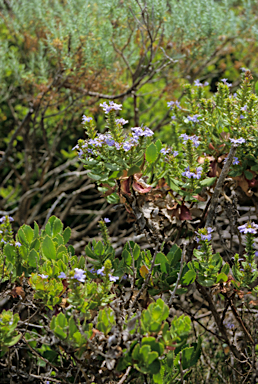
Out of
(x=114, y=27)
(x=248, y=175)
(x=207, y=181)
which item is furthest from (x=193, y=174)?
(x=114, y=27)

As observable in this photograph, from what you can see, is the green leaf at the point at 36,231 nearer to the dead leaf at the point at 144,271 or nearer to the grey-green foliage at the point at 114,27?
the dead leaf at the point at 144,271

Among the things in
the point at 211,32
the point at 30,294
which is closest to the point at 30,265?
the point at 30,294

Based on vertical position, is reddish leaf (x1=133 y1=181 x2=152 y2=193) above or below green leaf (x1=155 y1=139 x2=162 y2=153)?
below

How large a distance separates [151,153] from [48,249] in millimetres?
644

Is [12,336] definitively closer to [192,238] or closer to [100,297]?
[100,297]

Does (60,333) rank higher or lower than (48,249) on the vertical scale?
lower

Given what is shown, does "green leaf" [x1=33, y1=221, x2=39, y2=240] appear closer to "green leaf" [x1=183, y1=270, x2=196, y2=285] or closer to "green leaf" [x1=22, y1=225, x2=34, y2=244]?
"green leaf" [x1=22, y1=225, x2=34, y2=244]

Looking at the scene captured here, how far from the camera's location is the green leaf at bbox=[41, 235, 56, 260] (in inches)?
66.8

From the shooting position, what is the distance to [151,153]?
168cm

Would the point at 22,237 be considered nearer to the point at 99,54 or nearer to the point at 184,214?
the point at 184,214

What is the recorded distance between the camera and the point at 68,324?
140cm

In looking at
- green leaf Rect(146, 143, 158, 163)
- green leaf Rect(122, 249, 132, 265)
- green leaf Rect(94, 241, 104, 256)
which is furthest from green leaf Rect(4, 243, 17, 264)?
green leaf Rect(146, 143, 158, 163)

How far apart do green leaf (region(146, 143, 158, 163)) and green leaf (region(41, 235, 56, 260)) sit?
0.59 metres

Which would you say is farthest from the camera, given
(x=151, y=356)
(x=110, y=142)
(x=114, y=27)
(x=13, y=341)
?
(x=114, y=27)
